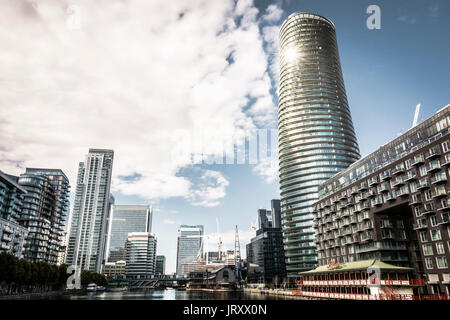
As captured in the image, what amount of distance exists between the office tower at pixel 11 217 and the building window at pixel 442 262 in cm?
16632

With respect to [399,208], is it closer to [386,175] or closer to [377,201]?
[377,201]

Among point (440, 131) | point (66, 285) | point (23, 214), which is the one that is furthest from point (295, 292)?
point (23, 214)

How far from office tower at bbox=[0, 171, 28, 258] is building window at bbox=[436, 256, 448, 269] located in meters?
166

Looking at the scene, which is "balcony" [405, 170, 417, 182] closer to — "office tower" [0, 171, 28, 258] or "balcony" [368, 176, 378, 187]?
"balcony" [368, 176, 378, 187]

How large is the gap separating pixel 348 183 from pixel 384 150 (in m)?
22.6

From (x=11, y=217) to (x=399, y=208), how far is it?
593 ft

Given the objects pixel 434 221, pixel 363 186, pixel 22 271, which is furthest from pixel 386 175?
pixel 22 271

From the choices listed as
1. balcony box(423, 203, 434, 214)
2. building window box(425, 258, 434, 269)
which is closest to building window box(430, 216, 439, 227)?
balcony box(423, 203, 434, 214)

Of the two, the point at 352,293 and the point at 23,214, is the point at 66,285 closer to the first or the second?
the point at 23,214

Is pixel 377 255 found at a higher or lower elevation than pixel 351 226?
lower

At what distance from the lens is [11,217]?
542 feet

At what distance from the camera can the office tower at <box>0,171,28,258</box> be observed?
5733 inches

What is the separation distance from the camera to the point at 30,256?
17862cm

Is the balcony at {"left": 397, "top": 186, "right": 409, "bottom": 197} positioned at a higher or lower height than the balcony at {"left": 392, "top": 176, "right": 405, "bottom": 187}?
lower
